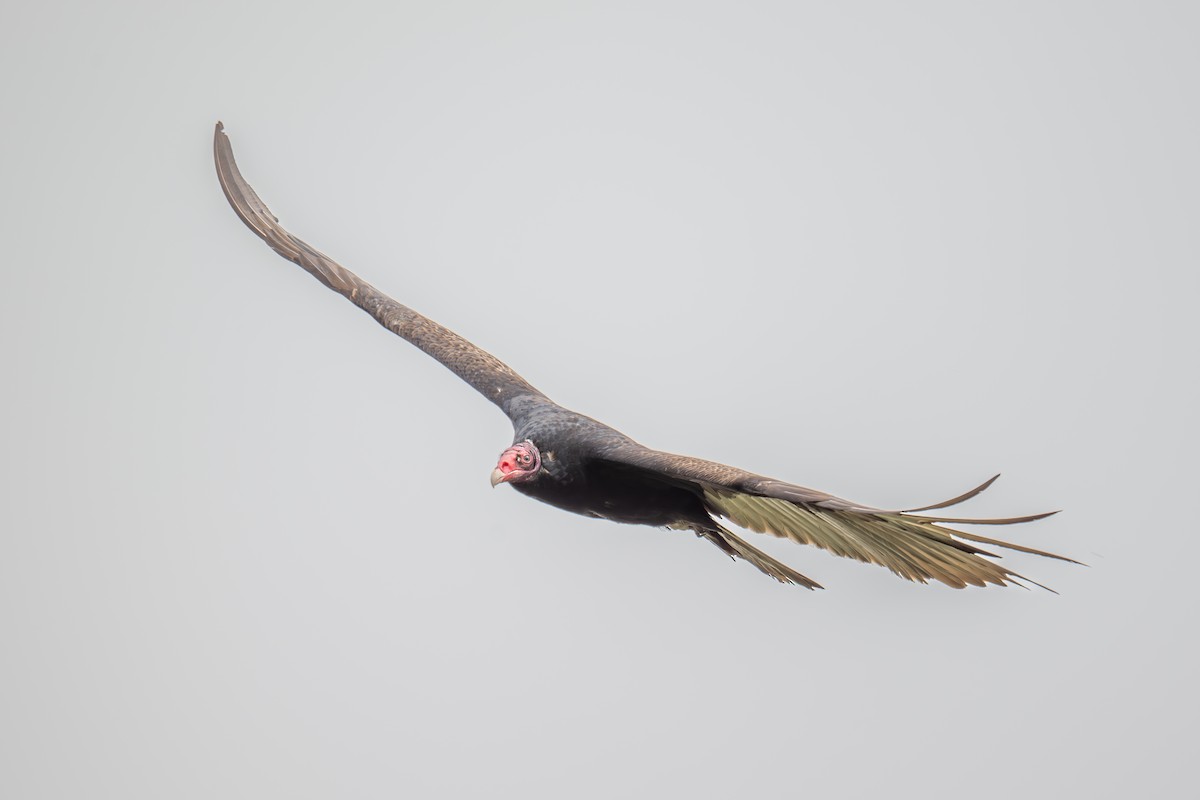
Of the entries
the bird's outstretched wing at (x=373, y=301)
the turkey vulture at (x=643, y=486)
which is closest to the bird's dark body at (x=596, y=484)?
the turkey vulture at (x=643, y=486)

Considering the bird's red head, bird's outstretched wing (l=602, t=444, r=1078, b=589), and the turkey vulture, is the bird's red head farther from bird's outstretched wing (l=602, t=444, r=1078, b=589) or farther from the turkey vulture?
bird's outstretched wing (l=602, t=444, r=1078, b=589)

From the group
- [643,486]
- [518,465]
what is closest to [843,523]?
[643,486]

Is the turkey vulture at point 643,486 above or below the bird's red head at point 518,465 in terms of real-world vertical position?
above

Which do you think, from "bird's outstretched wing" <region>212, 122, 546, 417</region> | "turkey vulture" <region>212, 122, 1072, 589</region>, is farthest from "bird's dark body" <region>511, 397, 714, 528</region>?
"bird's outstretched wing" <region>212, 122, 546, 417</region>

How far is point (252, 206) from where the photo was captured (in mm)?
10320

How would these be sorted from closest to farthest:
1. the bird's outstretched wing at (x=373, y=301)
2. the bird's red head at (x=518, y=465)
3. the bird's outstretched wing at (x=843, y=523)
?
the bird's outstretched wing at (x=843, y=523)
the bird's red head at (x=518, y=465)
the bird's outstretched wing at (x=373, y=301)

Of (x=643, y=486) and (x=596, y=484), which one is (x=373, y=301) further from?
(x=643, y=486)

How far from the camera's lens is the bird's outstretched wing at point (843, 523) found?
6004 millimetres

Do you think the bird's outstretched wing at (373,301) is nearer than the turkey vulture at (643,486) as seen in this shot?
No

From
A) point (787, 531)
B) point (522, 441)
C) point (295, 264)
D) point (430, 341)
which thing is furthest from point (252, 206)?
point (787, 531)

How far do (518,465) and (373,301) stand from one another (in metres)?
2.64

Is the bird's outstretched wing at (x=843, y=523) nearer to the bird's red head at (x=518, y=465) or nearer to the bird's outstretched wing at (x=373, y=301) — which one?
the bird's red head at (x=518, y=465)

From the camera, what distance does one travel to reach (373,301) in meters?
10.0

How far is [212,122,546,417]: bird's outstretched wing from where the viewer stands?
30.9ft
